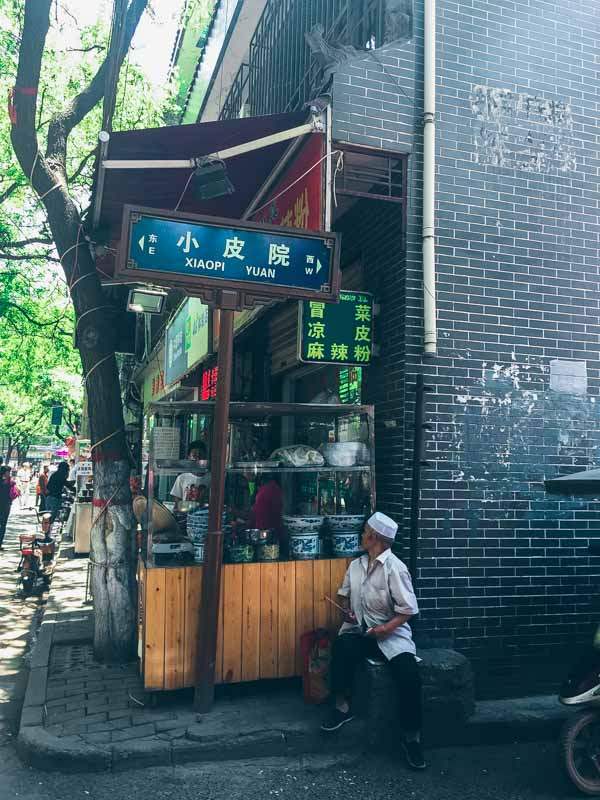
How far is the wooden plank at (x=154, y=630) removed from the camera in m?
5.06

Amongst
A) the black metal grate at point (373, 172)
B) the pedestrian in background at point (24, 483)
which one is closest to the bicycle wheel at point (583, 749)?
the black metal grate at point (373, 172)

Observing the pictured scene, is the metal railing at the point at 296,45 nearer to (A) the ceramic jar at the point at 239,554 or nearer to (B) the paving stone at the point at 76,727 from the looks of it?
(A) the ceramic jar at the point at 239,554

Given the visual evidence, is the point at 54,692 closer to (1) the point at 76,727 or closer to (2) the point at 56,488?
(1) the point at 76,727

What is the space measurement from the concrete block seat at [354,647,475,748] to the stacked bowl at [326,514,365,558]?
40.8 inches

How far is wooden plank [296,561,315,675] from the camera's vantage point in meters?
5.48

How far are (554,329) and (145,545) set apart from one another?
4255 millimetres

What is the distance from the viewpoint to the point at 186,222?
493cm

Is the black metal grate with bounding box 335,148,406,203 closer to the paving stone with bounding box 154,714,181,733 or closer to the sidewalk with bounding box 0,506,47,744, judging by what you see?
the paving stone with bounding box 154,714,181,733

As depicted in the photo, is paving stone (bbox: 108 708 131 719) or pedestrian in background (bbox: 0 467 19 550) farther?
pedestrian in background (bbox: 0 467 19 550)

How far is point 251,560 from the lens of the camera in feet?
18.0

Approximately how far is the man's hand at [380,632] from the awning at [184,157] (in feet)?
13.6

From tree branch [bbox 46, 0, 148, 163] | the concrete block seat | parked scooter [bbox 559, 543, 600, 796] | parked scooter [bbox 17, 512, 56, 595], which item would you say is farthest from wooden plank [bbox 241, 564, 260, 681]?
parked scooter [bbox 17, 512, 56, 595]

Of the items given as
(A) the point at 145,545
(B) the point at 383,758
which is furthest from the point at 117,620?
(B) the point at 383,758

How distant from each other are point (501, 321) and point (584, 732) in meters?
3.43
